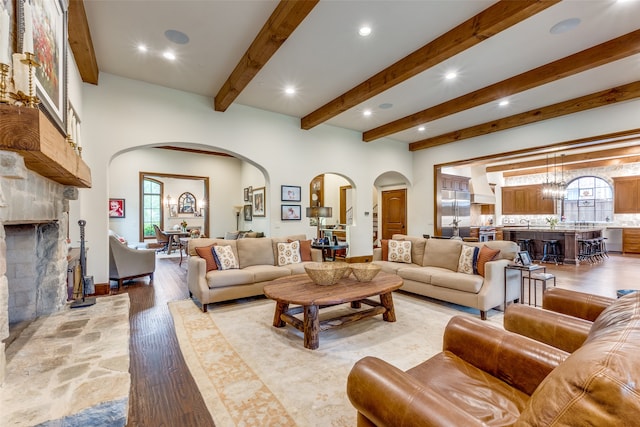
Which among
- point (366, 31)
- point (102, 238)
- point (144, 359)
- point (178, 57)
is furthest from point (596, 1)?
point (102, 238)

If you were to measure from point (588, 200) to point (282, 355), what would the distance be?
12751 millimetres

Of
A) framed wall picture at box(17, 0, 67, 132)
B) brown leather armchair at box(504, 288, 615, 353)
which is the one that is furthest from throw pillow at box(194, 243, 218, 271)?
brown leather armchair at box(504, 288, 615, 353)

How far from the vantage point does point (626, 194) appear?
9.58 meters

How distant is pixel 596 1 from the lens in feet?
9.29

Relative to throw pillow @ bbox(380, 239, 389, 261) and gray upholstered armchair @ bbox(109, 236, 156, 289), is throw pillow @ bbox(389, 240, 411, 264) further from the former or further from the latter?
gray upholstered armchair @ bbox(109, 236, 156, 289)

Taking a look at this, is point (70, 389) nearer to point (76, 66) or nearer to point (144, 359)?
point (144, 359)

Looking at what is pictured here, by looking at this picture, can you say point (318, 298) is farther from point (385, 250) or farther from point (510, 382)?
point (385, 250)

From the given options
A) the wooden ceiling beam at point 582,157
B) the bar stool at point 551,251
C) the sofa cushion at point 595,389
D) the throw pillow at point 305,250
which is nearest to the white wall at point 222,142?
the throw pillow at point 305,250

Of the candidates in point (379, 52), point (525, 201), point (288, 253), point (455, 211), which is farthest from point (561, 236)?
point (288, 253)

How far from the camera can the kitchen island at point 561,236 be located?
24.4ft

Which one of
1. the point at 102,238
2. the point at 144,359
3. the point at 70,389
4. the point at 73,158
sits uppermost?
the point at 73,158

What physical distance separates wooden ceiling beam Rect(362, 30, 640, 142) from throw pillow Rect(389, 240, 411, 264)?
8.35 feet

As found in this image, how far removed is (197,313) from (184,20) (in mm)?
3346

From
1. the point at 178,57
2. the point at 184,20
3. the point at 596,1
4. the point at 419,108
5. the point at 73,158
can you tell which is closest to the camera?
the point at 73,158
